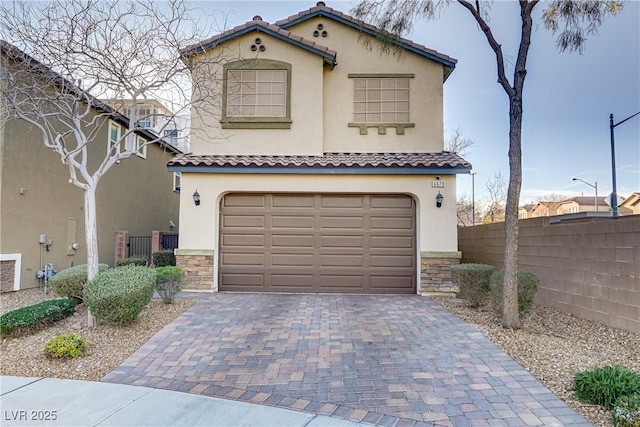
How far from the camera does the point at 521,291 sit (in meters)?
6.63

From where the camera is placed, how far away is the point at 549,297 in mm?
7883

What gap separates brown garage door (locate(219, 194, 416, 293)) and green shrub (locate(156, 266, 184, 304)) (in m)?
1.91

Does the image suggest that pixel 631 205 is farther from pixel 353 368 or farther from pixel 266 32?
pixel 353 368

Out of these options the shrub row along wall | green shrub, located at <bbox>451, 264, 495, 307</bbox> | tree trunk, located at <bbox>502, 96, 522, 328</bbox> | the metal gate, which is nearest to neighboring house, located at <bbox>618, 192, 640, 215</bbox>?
the shrub row along wall

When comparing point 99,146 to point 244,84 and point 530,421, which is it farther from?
point 530,421

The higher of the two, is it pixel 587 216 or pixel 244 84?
pixel 244 84

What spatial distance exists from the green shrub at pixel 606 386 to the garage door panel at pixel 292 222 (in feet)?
22.2

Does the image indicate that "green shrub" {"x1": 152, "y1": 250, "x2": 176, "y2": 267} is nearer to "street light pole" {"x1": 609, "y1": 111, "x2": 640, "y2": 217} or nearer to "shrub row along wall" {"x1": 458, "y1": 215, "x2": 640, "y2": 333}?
"shrub row along wall" {"x1": 458, "y1": 215, "x2": 640, "y2": 333}

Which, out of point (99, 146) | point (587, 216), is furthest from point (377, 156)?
point (99, 146)

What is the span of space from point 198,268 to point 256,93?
4.94m

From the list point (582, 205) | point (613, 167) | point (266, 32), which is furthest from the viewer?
point (582, 205)

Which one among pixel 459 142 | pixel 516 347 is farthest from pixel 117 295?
pixel 459 142

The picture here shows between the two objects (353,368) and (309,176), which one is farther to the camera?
(309,176)

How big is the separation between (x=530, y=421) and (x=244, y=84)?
31.5ft
